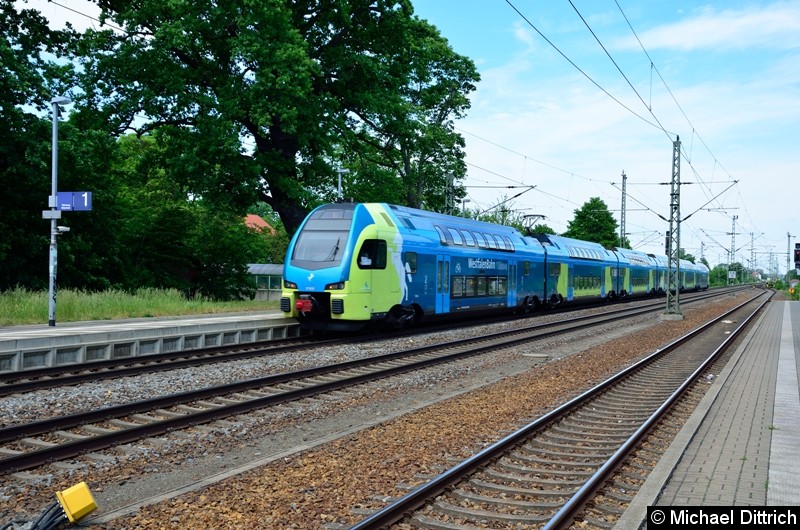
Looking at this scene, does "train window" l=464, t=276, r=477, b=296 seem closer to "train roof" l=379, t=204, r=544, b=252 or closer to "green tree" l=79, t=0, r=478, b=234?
"train roof" l=379, t=204, r=544, b=252

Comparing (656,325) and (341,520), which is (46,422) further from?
(656,325)

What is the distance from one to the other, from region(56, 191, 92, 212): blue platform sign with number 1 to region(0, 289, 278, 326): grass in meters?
3.09

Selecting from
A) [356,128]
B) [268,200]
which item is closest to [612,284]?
[356,128]

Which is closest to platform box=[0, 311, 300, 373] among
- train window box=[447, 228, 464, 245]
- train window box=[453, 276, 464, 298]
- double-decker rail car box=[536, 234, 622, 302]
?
train window box=[453, 276, 464, 298]

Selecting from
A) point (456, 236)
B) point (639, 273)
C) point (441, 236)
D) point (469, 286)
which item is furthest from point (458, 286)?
point (639, 273)

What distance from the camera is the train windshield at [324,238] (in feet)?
57.5

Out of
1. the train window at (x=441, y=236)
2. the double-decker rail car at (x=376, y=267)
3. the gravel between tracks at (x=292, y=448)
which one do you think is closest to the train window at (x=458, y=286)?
the double-decker rail car at (x=376, y=267)

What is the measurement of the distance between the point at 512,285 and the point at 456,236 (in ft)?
18.5

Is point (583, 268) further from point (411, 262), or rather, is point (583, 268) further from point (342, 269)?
point (342, 269)

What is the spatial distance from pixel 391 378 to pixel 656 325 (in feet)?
57.6

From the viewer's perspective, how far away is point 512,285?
89.4ft

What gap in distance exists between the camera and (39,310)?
63.6ft

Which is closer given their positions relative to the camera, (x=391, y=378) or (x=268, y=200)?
(x=391, y=378)

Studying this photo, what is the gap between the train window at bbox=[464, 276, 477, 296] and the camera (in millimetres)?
22984
